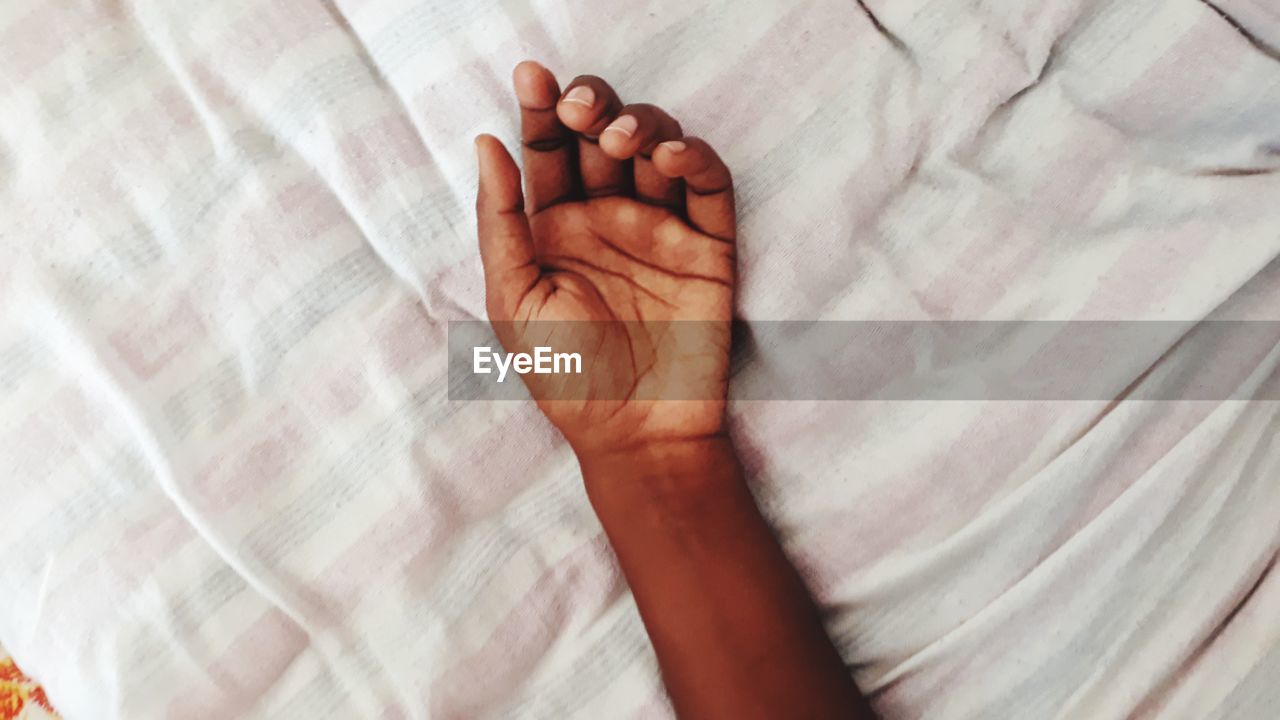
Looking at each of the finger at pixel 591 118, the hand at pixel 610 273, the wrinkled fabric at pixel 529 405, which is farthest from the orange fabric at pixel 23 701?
the finger at pixel 591 118

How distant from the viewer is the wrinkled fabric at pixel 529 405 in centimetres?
57

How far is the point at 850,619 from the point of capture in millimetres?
623

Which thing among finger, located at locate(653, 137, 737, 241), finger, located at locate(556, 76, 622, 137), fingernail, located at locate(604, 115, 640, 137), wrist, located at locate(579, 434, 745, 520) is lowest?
wrist, located at locate(579, 434, 745, 520)

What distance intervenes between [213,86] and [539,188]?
0.89 ft

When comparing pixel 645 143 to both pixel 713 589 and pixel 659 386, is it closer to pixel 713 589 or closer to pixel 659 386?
pixel 659 386

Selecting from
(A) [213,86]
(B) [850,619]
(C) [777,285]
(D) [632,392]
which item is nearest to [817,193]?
(C) [777,285]

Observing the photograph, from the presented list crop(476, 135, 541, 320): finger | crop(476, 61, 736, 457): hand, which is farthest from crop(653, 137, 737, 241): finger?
crop(476, 135, 541, 320): finger

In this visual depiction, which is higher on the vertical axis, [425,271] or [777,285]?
[425,271]

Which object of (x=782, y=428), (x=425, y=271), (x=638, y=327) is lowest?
(x=782, y=428)

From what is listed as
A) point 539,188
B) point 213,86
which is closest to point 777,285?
point 539,188

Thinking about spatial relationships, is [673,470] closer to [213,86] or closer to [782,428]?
[782,428]

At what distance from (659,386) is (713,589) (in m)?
0.15

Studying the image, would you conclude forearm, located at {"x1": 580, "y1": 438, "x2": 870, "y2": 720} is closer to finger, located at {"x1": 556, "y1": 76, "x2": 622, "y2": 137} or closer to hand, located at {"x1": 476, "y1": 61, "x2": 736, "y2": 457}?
hand, located at {"x1": 476, "y1": 61, "x2": 736, "y2": 457}

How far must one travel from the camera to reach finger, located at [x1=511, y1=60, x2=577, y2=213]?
58 centimetres
